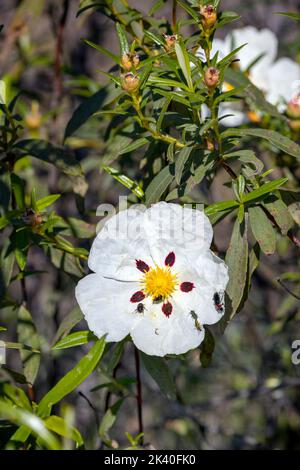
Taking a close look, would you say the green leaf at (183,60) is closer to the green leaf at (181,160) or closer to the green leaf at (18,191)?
the green leaf at (181,160)

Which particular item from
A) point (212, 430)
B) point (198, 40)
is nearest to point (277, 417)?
point (212, 430)

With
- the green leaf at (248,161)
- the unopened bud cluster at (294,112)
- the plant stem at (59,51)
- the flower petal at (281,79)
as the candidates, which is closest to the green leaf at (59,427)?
the green leaf at (248,161)

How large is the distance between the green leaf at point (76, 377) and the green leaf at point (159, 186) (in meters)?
0.30

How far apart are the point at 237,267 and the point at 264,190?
15cm

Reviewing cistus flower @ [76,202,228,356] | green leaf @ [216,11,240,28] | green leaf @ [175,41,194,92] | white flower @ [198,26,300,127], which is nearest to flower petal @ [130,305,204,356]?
cistus flower @ [76,202,228,356]

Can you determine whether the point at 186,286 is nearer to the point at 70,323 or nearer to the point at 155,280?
the point at 155,280

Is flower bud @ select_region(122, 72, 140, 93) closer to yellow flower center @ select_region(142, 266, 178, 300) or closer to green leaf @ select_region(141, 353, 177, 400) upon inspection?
yellow flower center @ select_region(142, 266, 178, 300)

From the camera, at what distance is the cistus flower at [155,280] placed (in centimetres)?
121

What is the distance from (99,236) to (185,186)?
197 millimetres

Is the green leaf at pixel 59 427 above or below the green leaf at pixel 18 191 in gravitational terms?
below

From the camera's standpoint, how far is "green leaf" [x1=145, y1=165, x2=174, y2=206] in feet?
4.29

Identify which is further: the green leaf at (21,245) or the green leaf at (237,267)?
the green leaf at (21,245)

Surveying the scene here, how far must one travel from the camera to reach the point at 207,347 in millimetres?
1359

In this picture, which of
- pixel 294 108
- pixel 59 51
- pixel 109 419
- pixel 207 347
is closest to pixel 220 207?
pixel 207 347
